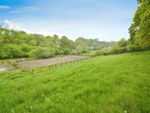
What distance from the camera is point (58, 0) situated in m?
18.2

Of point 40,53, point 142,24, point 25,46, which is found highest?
point 25,46

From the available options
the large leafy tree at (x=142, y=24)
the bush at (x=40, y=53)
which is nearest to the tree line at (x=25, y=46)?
the bush at (x=40, y=53)

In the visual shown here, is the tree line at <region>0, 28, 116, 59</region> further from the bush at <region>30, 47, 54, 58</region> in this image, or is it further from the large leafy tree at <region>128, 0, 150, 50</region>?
the large leafy tree at <region>128, 0, 150, 50</region>

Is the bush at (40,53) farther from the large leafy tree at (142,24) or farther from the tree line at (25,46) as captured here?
the large leafy tree at (142,24)

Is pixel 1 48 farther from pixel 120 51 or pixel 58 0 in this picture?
pixel 120 51

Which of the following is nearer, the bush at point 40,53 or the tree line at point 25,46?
the tree line at point 25,46

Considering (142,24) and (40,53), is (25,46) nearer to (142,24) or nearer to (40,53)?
(40,53)

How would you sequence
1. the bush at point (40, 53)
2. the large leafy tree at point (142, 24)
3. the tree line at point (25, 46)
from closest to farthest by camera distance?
the large leafy tree at point (142, 24) < the tree line at point (25, 46) < the bush at point (40, 53)

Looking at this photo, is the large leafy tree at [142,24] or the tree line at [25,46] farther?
the tree line at [25,46]

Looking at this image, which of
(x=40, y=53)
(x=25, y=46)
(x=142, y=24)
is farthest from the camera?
(x=25, y=46)

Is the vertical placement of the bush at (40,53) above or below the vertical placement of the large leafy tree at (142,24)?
below

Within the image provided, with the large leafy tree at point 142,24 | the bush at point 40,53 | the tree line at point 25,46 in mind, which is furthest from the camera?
the bush at point 40,53

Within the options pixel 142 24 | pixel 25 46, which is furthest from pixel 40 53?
pixel 142 24

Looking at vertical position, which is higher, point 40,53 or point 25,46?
point 25,46
